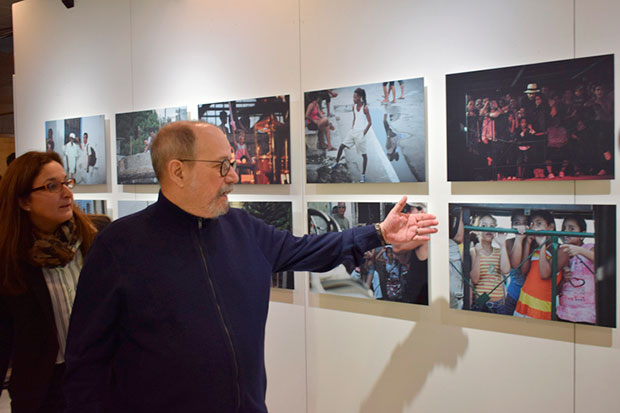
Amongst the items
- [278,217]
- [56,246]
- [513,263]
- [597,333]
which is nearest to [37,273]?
[56,246]

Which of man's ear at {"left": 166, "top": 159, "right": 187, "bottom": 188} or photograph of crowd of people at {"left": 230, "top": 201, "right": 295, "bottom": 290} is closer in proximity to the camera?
man's ear at {"left": 166, "top": 159, "right": 187, "bottom": 188}

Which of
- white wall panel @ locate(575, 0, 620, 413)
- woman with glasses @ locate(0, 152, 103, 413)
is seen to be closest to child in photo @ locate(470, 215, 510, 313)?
white wall panel @ locate(575, 0, 620, 413)

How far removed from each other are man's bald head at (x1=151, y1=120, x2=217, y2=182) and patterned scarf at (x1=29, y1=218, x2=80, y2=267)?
0.82 meters

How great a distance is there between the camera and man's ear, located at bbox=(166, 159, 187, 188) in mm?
2047

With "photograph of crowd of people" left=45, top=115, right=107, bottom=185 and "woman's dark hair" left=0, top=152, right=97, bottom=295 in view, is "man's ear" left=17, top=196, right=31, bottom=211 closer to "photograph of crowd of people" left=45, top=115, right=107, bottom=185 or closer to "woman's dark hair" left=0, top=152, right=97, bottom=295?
"woman's dark hair" left=0, top=152, right=97, bottom=295

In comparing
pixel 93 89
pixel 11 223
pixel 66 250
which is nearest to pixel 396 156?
pixel 66 250

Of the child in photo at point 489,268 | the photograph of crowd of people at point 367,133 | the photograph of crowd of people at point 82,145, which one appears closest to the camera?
the child in photo at point 489,268

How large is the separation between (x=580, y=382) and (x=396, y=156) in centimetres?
146

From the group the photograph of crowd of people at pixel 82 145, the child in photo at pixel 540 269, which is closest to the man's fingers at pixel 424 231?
the child in photo at pixel 540 269

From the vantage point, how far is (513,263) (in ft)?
7.83

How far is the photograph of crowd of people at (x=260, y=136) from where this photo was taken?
3.10m

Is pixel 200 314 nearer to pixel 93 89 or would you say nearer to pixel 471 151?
pixel 471 151

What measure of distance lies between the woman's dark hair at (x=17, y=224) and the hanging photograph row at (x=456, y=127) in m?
1.19

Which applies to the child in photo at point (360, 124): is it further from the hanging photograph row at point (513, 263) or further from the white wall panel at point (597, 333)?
the white wall panel at point (597, 333)
